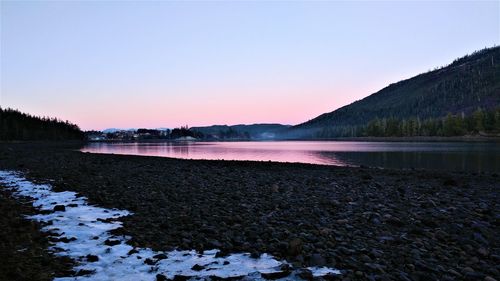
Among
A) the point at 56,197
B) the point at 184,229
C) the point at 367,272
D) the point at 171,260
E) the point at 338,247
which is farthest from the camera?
the point at 56,197

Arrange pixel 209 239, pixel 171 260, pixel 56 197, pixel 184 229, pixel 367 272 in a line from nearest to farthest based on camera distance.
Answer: pixel 367 272 → pixel 171 260 → pixel 209 239 → pixel 184 229 → pixel 56 197

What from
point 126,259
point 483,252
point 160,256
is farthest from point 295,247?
point 483,252

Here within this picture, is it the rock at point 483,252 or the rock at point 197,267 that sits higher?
the rock at point 197,267

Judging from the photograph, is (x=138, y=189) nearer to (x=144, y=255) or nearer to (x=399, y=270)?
(x=144, y=255)

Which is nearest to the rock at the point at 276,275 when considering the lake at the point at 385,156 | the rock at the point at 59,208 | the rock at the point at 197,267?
the rock at the point at 197,267

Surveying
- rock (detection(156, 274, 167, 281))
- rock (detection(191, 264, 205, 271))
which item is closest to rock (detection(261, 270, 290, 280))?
rock (detection(191, 264, 205, 271))

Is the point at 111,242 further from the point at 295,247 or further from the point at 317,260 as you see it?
the point at 317,260

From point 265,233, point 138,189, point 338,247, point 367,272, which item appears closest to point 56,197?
point 138,189

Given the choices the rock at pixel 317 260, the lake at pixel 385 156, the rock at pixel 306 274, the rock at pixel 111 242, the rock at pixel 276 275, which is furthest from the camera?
the lake at pixel 385 156

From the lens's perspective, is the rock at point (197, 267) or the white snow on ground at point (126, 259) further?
the rock at point (197, 267)

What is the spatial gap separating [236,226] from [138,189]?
1009cm

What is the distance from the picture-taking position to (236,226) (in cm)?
1179

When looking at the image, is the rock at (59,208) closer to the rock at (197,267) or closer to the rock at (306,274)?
the rock at (197,267)

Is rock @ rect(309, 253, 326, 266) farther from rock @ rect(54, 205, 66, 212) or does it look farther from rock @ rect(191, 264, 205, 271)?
rock @ rect(54, 205, 66, 212)
